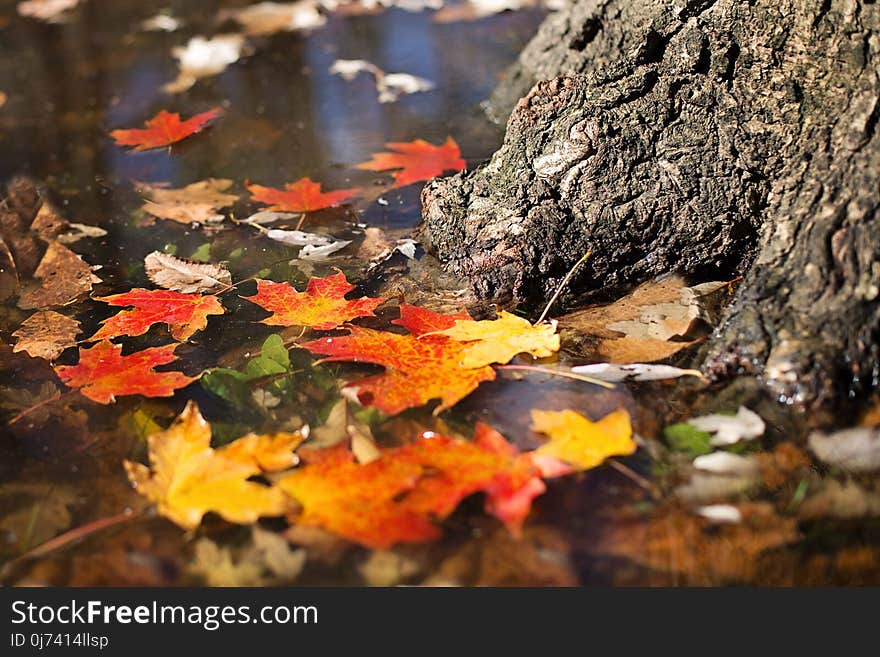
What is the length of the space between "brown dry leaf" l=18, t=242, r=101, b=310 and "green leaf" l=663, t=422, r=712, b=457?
4.77 ft

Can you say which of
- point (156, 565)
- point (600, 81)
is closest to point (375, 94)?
point (600, 81)

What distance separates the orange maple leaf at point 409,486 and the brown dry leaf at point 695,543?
173 mm

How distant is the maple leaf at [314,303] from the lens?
2.04 m

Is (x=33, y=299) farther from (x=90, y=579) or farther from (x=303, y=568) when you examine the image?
(x=303, y=568)

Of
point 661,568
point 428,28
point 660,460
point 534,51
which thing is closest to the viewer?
point 661,568

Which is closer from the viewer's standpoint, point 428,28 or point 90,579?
point 90,579

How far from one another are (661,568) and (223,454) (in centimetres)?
79

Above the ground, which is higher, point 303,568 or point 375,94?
Answer: point 375,94

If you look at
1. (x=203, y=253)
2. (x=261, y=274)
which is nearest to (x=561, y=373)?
(x=261, y=274)

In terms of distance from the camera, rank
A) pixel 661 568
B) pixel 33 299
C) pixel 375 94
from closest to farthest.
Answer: pixel 661 568 → pixel 33 299 → pixel 375 94

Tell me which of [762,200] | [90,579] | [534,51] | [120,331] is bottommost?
[90,579]

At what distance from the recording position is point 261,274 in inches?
89.4

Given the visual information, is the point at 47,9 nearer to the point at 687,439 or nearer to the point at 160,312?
the point at 160,312

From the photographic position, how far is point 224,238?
8.06 ft
